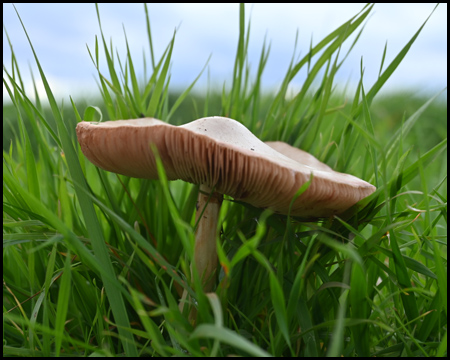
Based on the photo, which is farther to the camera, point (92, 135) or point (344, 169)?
point (344, 169)

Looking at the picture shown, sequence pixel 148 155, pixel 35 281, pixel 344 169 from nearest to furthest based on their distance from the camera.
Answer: pixel 148 155 → pixel 35 281 → pixel 344 169

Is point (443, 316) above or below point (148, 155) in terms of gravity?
below

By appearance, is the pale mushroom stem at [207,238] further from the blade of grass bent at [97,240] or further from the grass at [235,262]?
the blade of grass bent at [97,240]

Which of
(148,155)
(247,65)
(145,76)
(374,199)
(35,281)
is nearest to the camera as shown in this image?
(148,155)

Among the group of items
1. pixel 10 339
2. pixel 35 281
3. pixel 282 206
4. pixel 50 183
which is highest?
pixel 282 206

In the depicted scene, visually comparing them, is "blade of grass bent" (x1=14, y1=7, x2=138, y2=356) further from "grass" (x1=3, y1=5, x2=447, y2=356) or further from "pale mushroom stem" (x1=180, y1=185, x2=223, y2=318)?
"pale mushroom stem" (x1=180, y1=185, x2=223, y2=318)

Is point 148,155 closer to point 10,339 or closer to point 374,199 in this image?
point 374,199

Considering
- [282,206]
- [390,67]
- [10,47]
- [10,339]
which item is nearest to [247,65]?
[390,67]
